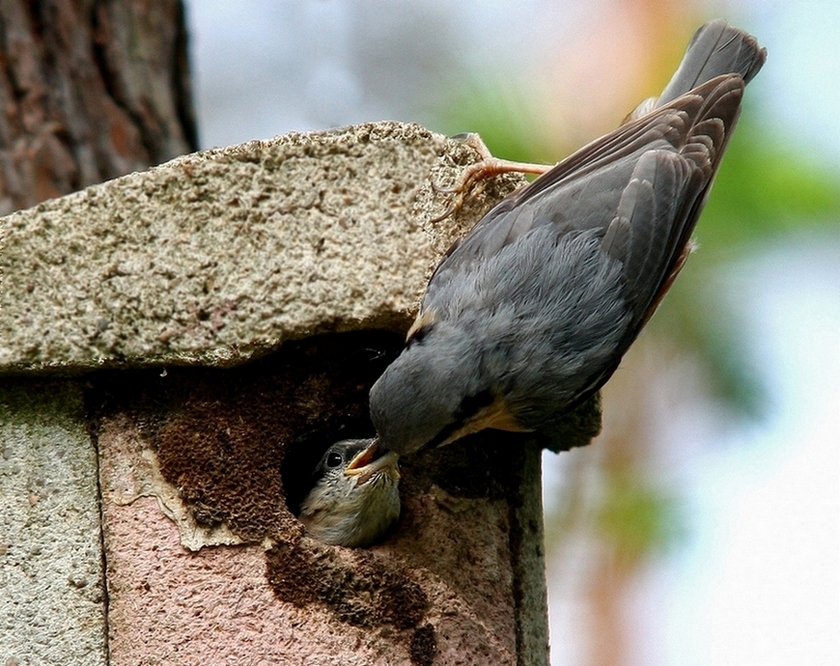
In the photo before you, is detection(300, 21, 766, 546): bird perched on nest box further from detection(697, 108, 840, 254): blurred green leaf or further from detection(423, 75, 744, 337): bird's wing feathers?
detection(697, 108, 840, 254): blurred green leaf

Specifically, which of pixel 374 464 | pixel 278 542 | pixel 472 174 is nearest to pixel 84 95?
pixel 472 174

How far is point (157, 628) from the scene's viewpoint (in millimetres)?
2094

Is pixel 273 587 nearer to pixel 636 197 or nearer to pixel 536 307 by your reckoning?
pixel 536 307

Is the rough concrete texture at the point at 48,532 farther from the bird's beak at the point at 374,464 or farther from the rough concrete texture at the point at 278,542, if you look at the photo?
the bird's beak at the point at 374,464

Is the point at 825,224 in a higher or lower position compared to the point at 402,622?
higher

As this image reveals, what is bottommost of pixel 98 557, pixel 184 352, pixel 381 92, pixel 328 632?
pixel 328 632

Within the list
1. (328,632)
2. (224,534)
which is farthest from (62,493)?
(328,632)

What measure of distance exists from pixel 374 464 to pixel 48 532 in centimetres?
64

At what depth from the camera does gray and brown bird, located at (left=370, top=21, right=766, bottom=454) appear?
2295mm

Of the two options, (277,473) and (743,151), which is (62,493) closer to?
(277,473)

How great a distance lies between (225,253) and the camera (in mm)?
2244

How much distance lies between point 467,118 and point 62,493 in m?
2.19

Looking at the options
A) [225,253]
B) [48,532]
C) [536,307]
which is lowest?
[48,532]

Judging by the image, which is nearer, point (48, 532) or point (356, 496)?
point (48, 532)
